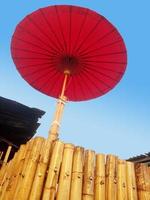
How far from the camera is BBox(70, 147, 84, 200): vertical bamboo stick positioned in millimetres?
3642

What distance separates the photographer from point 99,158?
4.18 metres

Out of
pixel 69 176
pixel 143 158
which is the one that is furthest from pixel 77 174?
pixel 143 158

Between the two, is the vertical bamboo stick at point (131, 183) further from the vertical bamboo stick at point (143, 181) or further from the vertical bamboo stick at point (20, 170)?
the vertical bamboo stick at point (20, 170)

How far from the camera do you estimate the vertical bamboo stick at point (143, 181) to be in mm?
4095

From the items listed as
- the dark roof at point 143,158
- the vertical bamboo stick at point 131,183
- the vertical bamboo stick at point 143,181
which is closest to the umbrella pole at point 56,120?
the vertical bamboo stick at point 131,183

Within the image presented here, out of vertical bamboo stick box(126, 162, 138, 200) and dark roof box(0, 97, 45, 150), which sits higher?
dark roof box(0, 97, 45, 150)

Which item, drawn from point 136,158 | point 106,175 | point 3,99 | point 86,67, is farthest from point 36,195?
point 136,158

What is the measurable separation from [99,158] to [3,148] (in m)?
7.05

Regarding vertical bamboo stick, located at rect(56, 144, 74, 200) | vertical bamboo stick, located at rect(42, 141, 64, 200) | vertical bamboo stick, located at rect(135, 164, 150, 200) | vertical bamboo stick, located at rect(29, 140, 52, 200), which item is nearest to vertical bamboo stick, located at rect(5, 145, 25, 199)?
vertical bamboo stick, located at rect(29, 140, 52, 200)

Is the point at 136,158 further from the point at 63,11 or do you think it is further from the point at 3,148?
the point at 63,11

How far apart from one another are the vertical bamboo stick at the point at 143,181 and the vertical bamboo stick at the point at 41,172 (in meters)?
1.62

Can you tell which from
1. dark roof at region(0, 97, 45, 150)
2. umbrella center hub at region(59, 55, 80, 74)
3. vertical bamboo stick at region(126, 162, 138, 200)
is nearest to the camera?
vertical bamboo stick at region(126, 162, 138, 200)

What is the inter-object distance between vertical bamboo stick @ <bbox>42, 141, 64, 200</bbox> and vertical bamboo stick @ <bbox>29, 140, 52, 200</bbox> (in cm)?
7

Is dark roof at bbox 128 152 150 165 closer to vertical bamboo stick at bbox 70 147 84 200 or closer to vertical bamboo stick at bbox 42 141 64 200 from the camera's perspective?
vertical bamboo stick at bbox 70 147 84 200
